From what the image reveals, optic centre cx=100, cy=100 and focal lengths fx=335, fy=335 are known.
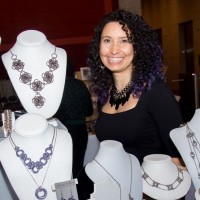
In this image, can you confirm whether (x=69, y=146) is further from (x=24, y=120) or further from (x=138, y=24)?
(x=138, y=24)

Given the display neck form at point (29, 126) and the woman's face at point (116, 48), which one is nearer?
the display neck form at point (29, 126)

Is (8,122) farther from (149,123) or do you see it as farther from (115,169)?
(149,123)

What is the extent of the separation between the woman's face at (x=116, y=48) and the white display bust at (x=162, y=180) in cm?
32

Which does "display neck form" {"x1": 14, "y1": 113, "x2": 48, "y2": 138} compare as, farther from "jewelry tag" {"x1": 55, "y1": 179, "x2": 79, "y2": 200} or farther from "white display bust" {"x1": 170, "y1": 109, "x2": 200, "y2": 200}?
"white display bust" {"x1": 170, "y1": 109, "x2": 200, "y2": 200}

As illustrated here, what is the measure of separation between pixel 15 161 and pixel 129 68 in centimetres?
54

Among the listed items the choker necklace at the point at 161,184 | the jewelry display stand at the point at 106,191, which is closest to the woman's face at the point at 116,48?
the choker necklace at the point at 161,184

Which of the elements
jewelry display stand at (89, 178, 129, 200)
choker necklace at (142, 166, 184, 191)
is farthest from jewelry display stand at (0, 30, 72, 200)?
choker necklace at (142, 166, 184, 191)

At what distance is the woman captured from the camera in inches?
42.2

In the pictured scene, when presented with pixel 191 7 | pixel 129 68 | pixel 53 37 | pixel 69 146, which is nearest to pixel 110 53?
pixel 129 68

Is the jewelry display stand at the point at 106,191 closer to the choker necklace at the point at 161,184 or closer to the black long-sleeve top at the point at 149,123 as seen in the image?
the choker necklace at the point at 161,184

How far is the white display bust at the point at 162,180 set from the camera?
939 millimetres

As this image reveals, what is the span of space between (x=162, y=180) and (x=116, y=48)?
1.38 ft

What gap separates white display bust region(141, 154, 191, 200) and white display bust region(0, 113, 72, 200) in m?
0.25

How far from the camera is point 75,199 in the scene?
71 centimetres
